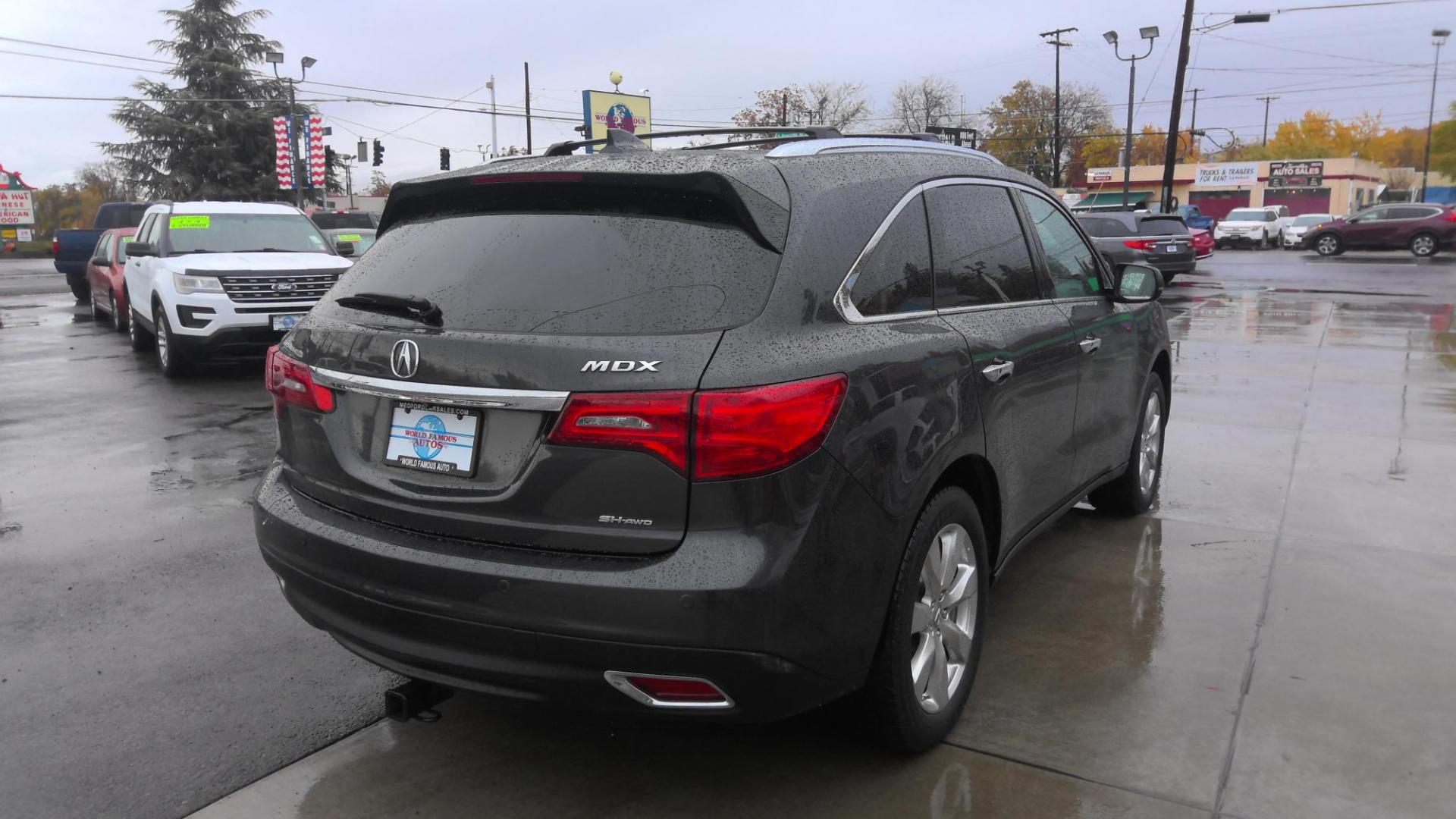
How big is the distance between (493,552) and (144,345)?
1219 centimetres

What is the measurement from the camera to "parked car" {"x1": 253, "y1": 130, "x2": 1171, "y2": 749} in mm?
2518

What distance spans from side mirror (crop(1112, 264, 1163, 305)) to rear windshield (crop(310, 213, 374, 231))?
27.9 m

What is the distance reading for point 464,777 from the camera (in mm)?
3143

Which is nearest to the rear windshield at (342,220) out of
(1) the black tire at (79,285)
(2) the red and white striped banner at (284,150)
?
(1) the black tire at (79,285)

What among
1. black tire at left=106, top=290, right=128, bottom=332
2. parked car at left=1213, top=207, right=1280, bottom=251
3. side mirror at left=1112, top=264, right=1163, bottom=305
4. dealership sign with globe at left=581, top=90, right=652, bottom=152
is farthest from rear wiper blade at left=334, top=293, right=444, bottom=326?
parked car at left=1213, top=207, right=1280, bottom=251

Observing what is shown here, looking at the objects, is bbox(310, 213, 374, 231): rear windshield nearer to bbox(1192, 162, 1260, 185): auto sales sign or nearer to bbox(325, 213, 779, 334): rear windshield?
bbox(325, 213, 779, 334): rear windshield

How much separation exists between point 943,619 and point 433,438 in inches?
60.7

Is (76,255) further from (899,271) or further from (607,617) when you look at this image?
(607,617)

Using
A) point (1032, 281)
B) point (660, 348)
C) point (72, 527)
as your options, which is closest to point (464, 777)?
point (660, 348)

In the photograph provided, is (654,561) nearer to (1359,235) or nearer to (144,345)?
(144,345)

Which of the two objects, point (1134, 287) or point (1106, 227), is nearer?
point (1134, 287)

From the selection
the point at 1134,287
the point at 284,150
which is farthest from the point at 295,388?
the point at 284,150

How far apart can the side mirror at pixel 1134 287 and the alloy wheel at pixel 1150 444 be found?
718 millimetres

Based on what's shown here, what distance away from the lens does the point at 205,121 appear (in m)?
53.7
